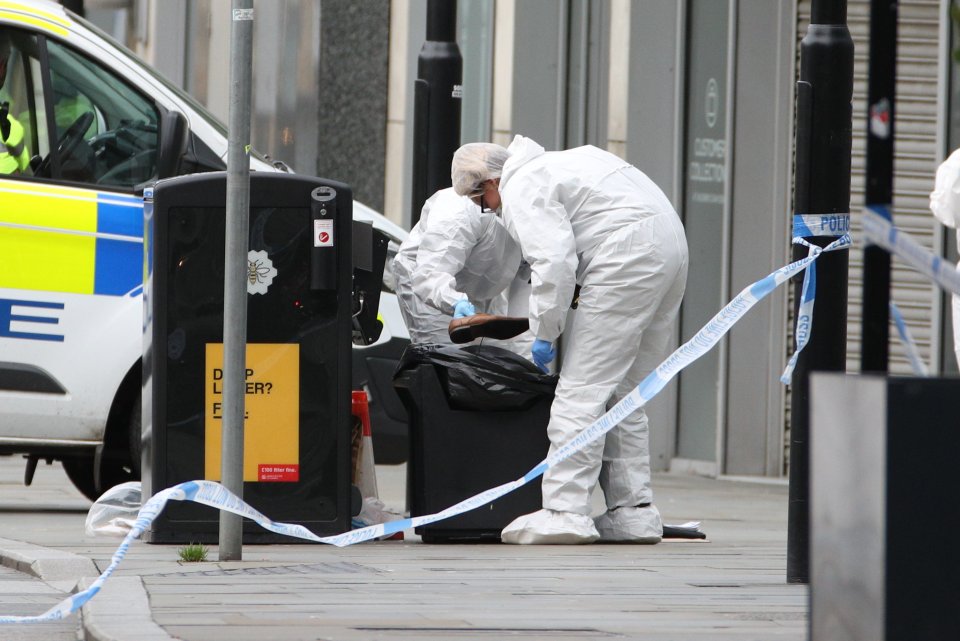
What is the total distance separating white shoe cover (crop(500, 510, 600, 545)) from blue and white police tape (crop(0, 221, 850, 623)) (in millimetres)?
157

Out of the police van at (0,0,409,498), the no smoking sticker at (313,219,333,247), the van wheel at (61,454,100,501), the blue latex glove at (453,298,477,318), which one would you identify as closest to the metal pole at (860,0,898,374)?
the no smoking sticker at (313,219,333,247)

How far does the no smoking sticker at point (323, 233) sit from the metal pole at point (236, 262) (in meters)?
0.75

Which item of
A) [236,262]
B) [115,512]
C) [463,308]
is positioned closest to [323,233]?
[463,308]

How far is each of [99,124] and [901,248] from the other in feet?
19.4

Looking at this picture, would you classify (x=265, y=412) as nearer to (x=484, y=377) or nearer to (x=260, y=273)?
(x=260, y=273)

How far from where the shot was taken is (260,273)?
23.4 ft

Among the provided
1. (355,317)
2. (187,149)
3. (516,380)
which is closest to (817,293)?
(516,380)

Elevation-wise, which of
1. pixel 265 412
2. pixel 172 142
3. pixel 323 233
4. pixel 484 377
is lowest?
pixel 265 412

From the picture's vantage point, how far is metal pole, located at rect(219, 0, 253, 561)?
631 cm

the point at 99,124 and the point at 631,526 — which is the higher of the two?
the point at 99,124

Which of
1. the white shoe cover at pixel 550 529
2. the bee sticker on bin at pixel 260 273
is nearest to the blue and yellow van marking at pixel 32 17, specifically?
the bee sticker on bin at pixel 260 273

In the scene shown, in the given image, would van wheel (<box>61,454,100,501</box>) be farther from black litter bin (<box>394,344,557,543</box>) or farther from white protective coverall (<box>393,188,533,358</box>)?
black litter bin (<box>394,344,557,543</box>)

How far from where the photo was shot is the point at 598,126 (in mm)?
13875

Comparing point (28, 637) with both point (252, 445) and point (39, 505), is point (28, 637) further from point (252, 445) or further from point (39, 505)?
point (39, 505)
